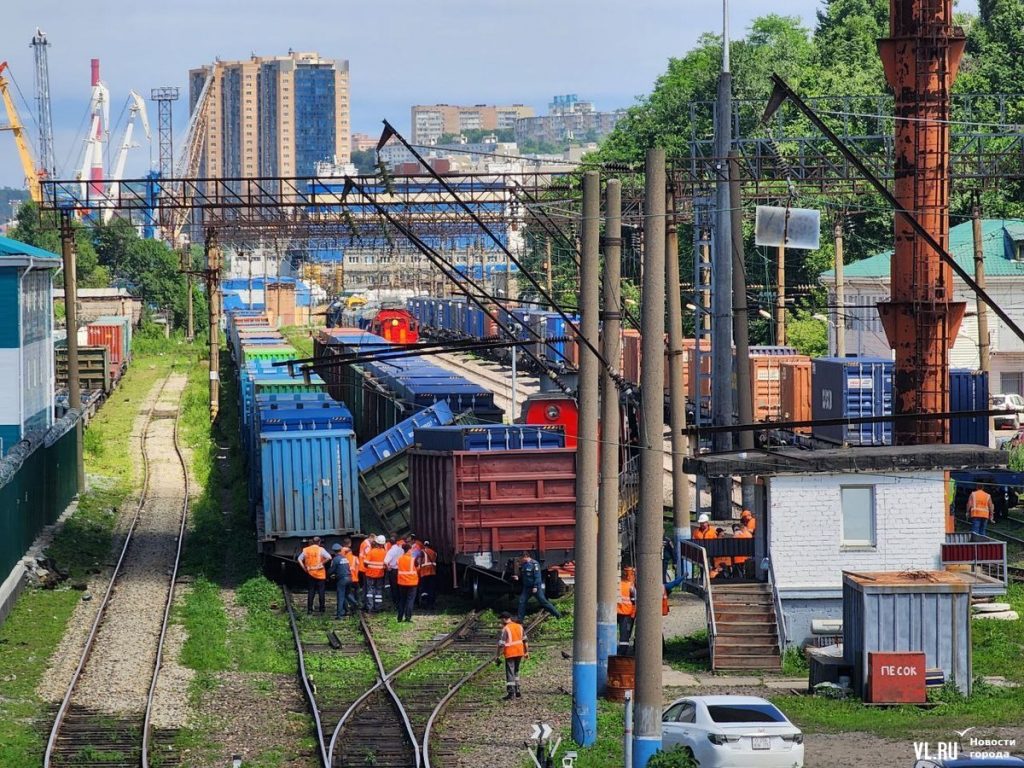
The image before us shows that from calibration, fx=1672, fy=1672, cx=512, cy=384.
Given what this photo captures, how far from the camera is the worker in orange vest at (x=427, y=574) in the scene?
27109mm

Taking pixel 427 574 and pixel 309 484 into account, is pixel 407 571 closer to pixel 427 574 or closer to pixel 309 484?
pixel 427 574

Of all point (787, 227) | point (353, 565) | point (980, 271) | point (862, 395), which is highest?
point (787, 227)

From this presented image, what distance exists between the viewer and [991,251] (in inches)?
2293

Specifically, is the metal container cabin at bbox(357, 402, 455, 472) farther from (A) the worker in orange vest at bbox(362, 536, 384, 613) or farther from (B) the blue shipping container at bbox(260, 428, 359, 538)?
(A) the worker in orange vest at bbox(362, 536, 384, 613)

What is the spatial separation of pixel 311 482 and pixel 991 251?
118 ft

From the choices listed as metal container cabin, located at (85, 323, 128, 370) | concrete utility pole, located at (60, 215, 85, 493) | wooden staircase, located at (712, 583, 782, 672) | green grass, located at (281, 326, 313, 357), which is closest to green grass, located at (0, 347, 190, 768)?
concrete utility pole, located at (60, 215, 85, 493)

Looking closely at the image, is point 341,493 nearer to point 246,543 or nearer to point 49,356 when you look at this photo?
point 246,543

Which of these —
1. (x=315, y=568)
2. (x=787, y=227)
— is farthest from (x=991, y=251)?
(x=315, y=568)

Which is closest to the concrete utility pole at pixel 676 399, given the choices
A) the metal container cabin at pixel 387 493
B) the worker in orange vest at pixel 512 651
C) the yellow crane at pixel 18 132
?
the metal container cabin at pixel 387 493

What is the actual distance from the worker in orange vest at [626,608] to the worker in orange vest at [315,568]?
5.77 metres

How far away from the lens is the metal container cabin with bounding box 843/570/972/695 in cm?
2048

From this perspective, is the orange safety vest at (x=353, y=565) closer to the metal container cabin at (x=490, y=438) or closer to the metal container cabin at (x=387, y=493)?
the metal container cabin at (x=490, y=438)

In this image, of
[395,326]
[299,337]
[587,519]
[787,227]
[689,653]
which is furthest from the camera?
[299,337]

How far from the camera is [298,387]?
39.9m
